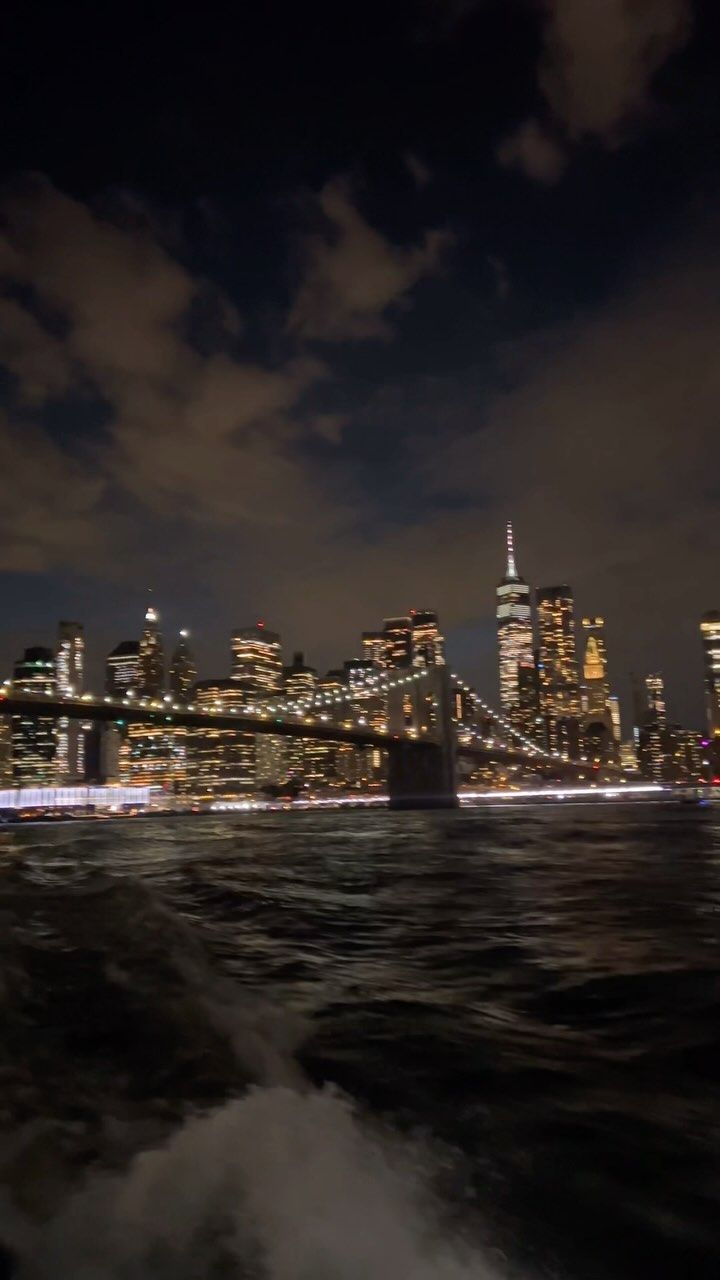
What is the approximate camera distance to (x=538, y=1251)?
85.4 inches

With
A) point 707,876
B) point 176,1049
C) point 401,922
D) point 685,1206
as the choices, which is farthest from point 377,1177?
point 707,876

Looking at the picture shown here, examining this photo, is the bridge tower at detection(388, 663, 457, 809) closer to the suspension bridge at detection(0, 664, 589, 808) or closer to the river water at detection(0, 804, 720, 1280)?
the suspension bridge at detection(0, 664, 589, 808)

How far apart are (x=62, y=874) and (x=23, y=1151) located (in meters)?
13.1

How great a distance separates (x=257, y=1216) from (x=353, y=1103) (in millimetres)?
955

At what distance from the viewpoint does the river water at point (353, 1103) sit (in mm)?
2217

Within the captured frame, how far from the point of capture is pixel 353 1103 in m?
3.25

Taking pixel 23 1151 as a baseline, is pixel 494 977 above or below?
below

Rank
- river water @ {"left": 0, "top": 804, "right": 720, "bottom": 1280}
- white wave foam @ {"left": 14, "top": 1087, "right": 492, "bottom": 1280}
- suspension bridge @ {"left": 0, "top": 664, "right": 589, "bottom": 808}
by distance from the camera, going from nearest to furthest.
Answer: white wave foam @ {"left": 14, "top": 1087, "right": 492, "bottom": 1280}
river water @ {"left": 0, "top": 804, "right": 720, "bottom": 1280}
suspension bridge @ {"left": 0, "top": 664, "right": 589, "bottom": 808}

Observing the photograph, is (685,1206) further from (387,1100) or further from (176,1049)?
(176,1049)

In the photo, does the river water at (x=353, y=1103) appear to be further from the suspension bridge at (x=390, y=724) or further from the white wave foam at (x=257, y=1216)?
the suspension bridge at (x=390, y=724)

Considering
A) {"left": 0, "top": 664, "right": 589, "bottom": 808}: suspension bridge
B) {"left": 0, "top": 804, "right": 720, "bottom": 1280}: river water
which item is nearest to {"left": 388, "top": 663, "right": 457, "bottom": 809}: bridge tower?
{"left": 0, "top": 664, "right": 589, "bottom": 808}: suspension bridge

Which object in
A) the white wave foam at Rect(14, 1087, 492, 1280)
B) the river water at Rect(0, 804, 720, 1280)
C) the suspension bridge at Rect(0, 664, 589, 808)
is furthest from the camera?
the suspension bridge at Rect(0, 664, 589, 808)

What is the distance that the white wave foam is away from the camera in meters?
2.10

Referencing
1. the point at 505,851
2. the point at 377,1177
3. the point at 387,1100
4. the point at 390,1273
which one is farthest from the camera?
the point at 505,851
